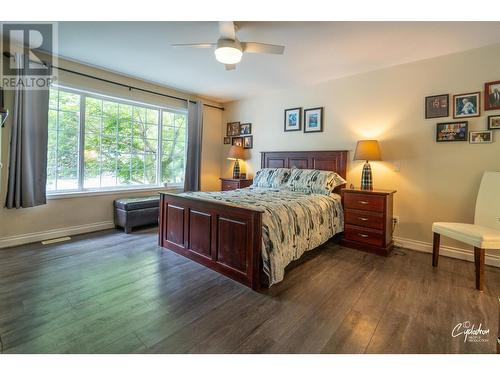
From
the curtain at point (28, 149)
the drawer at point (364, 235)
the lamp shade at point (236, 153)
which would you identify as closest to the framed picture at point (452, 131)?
the drawer at point (364, 235)

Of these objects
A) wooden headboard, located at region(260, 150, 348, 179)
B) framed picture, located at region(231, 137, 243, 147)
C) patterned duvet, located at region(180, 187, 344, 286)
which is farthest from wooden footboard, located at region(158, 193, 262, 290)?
framed picture, located at region(231, 137, 243, 147)

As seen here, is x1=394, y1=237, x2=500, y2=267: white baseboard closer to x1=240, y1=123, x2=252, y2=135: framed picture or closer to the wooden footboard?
the wooden footboard

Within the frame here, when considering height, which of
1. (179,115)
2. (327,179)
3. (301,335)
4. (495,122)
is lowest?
(301,335)

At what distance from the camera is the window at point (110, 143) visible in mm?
3439

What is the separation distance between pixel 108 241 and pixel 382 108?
4149 millimetres

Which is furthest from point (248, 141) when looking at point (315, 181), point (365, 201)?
point (365, 201)

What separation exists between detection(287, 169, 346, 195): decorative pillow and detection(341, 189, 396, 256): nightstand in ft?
0.79

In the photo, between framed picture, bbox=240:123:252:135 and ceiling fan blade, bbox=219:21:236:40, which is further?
framed picture, bbox=240:123:252:135

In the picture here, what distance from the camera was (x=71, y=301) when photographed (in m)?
1.88

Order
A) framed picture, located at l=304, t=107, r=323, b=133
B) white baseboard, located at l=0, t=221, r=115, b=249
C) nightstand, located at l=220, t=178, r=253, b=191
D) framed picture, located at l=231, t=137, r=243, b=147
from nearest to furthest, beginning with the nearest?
1. white baseboard, located at l=0, t=221, r=115, b=249
2. framed picture, located at l=304, t=107, r=323, b=133
3. nightstand, located at l=220, t=178, r=253, b=191
4. framed picture, located at l=231, t=137, r=243, b=147

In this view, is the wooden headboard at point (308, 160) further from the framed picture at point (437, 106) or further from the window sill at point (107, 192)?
the window sill at point (107, 192)

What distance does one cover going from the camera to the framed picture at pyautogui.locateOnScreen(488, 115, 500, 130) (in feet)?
8.68

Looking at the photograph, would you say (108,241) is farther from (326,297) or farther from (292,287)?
(326,297)
